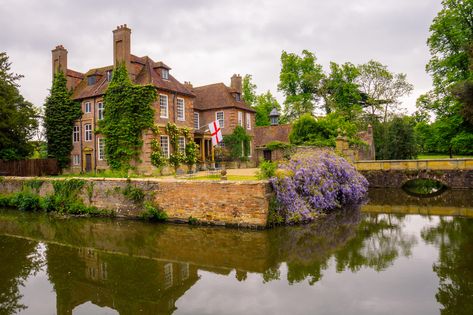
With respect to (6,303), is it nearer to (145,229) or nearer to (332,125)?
(145,229)

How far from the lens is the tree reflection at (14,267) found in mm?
6552

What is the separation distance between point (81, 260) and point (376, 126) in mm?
37721

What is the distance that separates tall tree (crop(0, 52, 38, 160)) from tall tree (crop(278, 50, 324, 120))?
2872cm

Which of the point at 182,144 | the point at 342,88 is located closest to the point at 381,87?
the point at 342,88

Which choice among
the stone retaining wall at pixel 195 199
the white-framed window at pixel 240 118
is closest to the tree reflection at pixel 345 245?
the stone retaining wall at pixel 195 199

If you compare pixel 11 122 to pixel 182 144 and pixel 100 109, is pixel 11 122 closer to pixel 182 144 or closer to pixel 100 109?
pixel 100 109

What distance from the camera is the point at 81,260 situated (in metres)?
9.16

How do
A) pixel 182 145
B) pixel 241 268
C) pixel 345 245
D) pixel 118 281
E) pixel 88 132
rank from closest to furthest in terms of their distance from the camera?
pixel 118 281 → pixel 241 268 → pixel 345 245 → pixel 182 145 → pixel 88 132

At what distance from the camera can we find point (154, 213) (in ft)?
45.2

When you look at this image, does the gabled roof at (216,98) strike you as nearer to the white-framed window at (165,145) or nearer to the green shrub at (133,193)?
the white-framed window at (165,145)

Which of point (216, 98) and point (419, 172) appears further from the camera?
point (216, 98)

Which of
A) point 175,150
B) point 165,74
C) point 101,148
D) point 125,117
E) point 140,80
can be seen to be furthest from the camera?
point 165,74

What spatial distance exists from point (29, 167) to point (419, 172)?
2795cm

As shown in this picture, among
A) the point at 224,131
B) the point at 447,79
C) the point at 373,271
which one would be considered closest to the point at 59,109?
the point at 224,131
